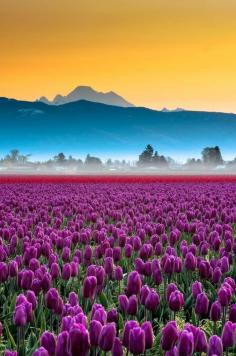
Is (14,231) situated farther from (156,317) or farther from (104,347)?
(104,347)

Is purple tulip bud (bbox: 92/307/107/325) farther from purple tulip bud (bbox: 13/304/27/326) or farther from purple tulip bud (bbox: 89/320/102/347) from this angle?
purple tulip bud (bbox: 13/304/27/326)

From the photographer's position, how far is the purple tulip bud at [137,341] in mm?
3316

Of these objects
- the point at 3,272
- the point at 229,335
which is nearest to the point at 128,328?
the point at 229,335

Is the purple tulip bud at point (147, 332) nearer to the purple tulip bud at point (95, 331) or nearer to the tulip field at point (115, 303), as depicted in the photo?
the tulip field at point (115, 303)

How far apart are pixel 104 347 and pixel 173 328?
0.41 m

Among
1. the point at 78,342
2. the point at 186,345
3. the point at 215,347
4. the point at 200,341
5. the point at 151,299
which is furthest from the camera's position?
the point at 151,299

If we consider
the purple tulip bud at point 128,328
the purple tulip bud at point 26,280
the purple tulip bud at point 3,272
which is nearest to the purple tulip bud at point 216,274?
the purple tulip bud at point 26,280

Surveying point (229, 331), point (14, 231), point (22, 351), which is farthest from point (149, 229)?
point (229, 331)

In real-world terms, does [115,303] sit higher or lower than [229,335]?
lower

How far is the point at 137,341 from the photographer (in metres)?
3.31

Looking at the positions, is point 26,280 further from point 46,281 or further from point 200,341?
point 200,341


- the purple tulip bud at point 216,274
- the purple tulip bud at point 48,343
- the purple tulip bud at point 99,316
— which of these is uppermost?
the purple tulip bud at point 99,316

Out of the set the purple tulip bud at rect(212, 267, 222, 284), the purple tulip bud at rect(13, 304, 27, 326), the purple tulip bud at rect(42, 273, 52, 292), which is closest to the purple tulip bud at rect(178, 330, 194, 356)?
the purple tulip bud at rect(13, 304, 27, 326)

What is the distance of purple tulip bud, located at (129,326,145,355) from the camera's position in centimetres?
332
